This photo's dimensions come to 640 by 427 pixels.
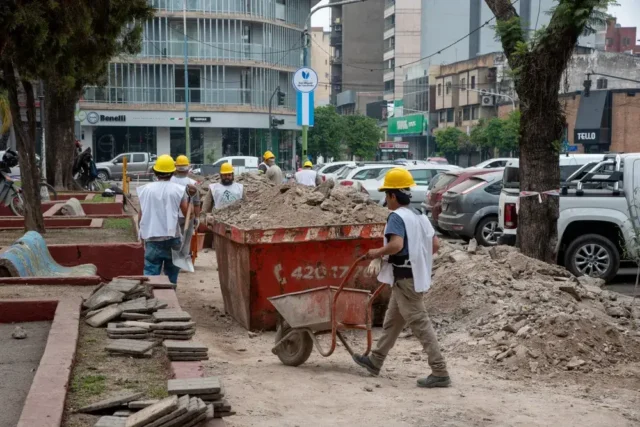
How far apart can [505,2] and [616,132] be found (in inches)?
2073

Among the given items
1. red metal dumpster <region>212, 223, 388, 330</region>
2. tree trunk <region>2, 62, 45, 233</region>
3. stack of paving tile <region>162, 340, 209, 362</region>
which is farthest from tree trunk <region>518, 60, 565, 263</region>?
stack of paving tile <region>162, 340, 209, 362</region>

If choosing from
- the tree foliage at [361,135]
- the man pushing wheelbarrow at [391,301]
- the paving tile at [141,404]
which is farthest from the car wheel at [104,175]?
the paving tile at [141,404]

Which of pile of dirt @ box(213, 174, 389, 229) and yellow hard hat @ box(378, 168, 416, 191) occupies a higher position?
yellow hard hat @ box(378, 168, 416, 191)

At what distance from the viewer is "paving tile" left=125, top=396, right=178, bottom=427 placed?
4793 mm

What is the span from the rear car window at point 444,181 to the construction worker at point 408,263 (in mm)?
13010

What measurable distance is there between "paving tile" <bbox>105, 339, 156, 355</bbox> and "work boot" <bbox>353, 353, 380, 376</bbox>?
2.03 meters

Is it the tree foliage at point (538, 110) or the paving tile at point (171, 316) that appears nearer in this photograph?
the paving tile at point (171, 316)

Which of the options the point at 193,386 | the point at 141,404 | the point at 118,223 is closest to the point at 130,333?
the point at 193,386

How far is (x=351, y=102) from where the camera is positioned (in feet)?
422

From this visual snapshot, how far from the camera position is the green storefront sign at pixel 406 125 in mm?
102062

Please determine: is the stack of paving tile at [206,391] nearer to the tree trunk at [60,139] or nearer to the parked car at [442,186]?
the parked car at [442,186]

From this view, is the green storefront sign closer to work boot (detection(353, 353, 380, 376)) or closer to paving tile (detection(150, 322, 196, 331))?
work boot (detection(353, 353, 380, 376))

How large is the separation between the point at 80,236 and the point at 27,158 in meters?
1.66

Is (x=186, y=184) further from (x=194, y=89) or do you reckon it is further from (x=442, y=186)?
Answer: (x=194, y=89)
